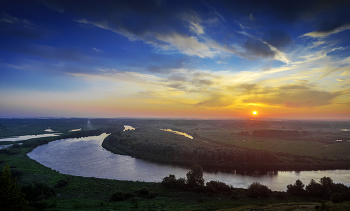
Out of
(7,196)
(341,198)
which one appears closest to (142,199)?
(7,196)

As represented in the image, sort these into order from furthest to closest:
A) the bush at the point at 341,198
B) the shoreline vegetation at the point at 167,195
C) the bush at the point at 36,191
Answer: the bush at the point at 36,191
the shoreline vegetation at the point at 167,195
the bush at the point at 341,198

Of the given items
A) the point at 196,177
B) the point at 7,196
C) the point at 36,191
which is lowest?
the point at 196,177

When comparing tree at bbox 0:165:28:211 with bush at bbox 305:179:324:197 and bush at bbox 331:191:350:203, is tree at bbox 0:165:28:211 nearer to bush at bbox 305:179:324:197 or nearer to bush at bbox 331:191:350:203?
bush at bbox 331:191:350:203

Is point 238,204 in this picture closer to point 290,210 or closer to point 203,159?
point 290,210

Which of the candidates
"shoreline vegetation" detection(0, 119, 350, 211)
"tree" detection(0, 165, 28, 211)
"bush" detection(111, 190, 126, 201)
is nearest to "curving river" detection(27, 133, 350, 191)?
"shoreline vegetation" detection(0, 119, 350, 211)

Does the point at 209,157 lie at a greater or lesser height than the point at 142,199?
greater

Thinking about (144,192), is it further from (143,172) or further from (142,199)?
(143,172)

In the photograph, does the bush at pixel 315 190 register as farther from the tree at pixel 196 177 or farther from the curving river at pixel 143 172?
the tree at pixel 196 177

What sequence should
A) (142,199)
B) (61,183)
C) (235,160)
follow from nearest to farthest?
(142,199) < (61,183) < (235,160)

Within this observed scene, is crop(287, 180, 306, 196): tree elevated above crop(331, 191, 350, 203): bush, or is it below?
below

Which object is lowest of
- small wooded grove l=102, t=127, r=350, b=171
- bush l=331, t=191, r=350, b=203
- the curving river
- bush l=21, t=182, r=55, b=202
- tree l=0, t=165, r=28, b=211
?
the curving river

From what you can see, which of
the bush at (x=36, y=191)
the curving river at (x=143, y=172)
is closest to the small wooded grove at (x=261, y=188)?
the curving river at (x=143, y=172)

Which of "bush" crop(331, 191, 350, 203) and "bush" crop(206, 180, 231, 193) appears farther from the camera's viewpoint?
"bush" crop(206, 180, 231, 193)
